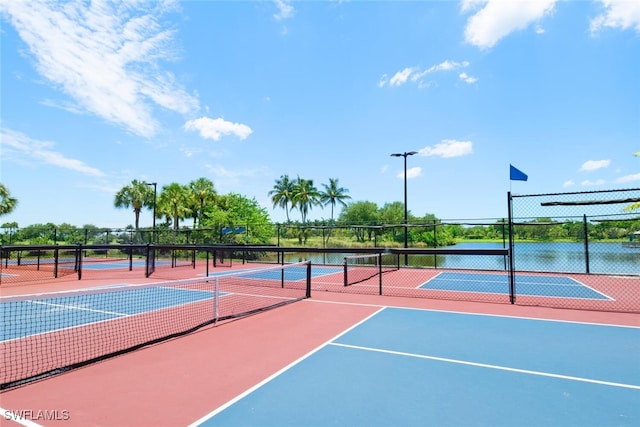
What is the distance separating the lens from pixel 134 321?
24.2 feet

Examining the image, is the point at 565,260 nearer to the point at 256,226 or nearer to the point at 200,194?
the point at 256,226

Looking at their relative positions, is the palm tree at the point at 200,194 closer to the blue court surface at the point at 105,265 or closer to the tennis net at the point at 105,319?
the blue court surface at the point at 105,265

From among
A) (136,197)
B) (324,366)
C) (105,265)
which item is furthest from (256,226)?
(324,366)

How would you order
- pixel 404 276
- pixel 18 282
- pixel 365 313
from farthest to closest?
pixel 404 276 → pixel 18 282 → pixel 365 313

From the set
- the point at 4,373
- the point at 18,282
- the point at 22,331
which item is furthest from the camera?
the point at 18,282

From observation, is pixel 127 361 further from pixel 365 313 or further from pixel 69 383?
pixel 365 313

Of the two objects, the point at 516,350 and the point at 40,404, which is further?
the point at 516,350

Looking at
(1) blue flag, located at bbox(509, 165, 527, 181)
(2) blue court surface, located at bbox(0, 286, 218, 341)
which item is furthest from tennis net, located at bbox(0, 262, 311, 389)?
(1) blue flag, located at bbox(509, 165, 527, 181)

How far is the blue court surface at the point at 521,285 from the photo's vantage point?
10.7 metres

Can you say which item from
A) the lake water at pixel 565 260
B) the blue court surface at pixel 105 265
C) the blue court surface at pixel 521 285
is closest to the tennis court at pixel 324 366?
the blue court surface at pixel 521 285

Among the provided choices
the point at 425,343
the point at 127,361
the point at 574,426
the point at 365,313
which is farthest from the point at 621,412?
the point at 127,361

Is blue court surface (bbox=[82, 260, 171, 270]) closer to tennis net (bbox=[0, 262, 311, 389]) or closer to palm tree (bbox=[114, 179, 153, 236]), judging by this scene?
tennis net (bbox=[0, 262, 311, 389])

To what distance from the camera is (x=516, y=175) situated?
9.48 meters

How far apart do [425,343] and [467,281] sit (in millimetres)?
8871
